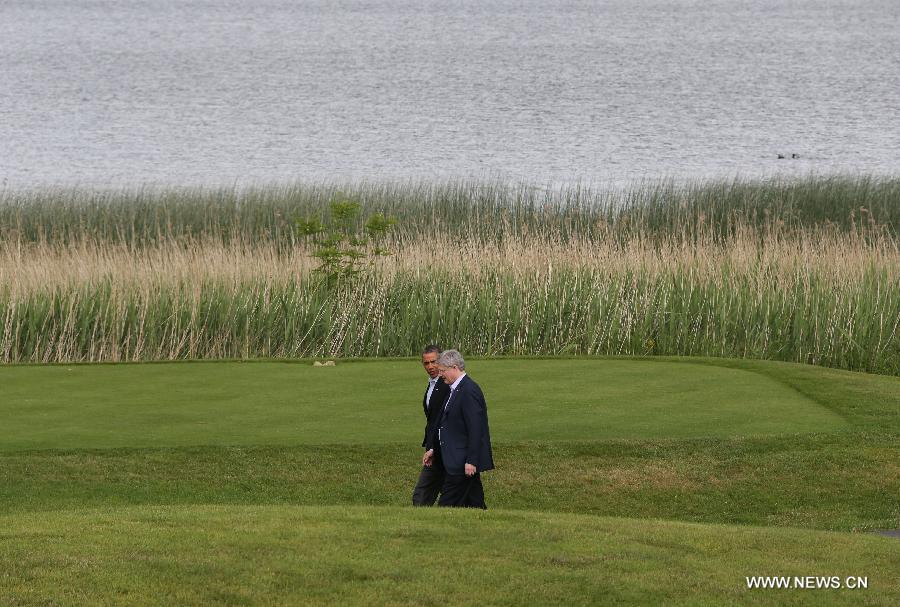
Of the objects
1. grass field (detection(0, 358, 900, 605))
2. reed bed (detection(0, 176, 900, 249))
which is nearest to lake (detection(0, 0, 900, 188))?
reed bed (detection(0, 176, 900, 249))

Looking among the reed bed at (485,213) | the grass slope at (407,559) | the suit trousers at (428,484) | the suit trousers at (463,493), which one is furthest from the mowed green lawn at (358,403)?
the reed bed at (485,213)

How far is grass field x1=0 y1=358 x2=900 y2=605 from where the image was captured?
7.27 meters

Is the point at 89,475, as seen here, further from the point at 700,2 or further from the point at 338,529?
the point at 700,2

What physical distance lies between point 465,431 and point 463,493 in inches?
18.2

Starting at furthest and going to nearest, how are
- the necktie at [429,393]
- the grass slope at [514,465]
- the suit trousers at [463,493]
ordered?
the grass slope at [514,465]
the necktie at [429,393]
the suit trousers at [463,493]

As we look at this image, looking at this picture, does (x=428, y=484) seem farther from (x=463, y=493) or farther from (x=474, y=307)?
(x=474, y=307)

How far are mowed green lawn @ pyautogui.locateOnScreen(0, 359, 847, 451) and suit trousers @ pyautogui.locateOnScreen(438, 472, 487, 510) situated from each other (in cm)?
208

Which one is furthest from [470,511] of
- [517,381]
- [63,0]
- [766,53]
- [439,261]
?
[63,0]

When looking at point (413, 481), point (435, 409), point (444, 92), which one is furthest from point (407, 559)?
point (444, 92)

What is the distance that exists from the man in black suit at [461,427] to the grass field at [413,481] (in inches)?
19.3

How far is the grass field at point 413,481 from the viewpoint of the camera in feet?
23.9

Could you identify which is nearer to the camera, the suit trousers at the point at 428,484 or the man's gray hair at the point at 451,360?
the man's gray hair at the point at 451,360

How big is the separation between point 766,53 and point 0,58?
5309 cm

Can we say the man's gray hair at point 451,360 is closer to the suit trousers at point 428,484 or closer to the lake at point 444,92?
the suit trousers at point 428,484
